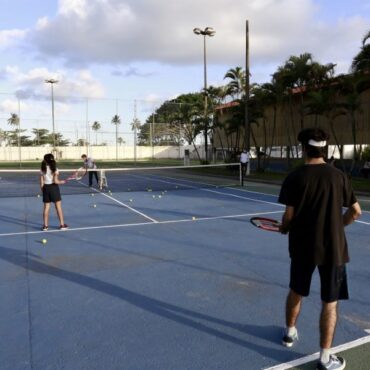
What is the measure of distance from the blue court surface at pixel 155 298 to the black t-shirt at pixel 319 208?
3.36 ft

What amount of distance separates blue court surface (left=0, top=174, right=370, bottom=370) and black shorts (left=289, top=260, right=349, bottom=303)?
0.67 m

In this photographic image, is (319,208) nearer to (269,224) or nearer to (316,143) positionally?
(316,143)

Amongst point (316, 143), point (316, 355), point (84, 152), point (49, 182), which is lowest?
point (316, 355)

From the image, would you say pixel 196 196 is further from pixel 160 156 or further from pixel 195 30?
pixel 160 156

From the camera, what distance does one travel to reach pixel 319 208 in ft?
11.0

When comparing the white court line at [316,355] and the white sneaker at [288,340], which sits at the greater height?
the white sneaker at [288,340]

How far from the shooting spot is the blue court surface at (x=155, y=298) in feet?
12.4

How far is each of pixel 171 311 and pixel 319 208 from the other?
7.33 ft

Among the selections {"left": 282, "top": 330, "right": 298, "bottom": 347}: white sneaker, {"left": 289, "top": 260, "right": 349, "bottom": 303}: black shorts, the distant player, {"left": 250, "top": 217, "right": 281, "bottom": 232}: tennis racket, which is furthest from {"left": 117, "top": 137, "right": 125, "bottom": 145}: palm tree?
{"left": 289, "top": 260, "right": 349, "bottom": 303}: black shorts

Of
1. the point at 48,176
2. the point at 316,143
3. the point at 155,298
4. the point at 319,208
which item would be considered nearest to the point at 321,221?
the point at 319,208

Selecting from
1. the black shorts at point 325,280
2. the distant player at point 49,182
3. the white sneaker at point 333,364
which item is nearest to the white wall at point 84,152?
the distant player at point 49,182

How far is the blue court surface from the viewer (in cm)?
379

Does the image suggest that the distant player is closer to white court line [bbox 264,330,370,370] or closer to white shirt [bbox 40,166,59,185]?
white shirt [bbox 40,166,59,185]

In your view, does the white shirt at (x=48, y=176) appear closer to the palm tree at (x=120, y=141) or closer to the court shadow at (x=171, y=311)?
the court shadow at (x=171, y=311)
